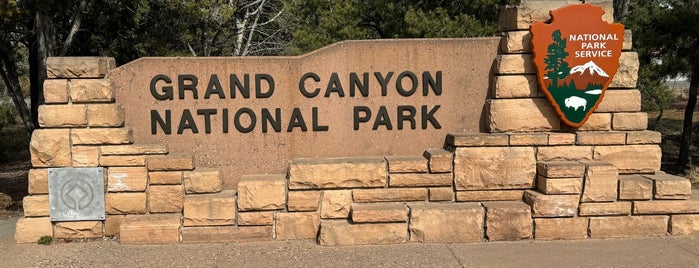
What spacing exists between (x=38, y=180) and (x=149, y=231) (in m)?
1.23

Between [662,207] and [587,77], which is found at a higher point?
[587,77]

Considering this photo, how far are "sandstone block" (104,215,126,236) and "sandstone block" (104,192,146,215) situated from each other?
0.17 feet

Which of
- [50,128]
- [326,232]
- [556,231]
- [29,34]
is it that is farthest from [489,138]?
[29,34]

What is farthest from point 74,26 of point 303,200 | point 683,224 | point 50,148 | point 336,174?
point 683,224

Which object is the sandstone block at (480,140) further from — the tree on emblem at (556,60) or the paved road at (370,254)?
the paved road at (370,254)

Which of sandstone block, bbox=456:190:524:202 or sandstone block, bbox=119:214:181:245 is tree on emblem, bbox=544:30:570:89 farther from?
sandstone block, bbox=119:214:181:245

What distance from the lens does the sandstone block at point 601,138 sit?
5.62m

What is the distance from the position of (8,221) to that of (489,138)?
18.8 feet

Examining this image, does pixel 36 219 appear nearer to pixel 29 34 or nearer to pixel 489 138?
pixel 489 138

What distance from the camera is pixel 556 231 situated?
541cm

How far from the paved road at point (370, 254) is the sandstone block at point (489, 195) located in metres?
0.50

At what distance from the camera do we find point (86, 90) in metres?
5.37

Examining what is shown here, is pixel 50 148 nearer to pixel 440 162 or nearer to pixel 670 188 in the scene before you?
pixel 440 162

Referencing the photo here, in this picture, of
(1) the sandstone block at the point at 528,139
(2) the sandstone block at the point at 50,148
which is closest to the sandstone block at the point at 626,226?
(1) the sandstone block at the point at 528,139
